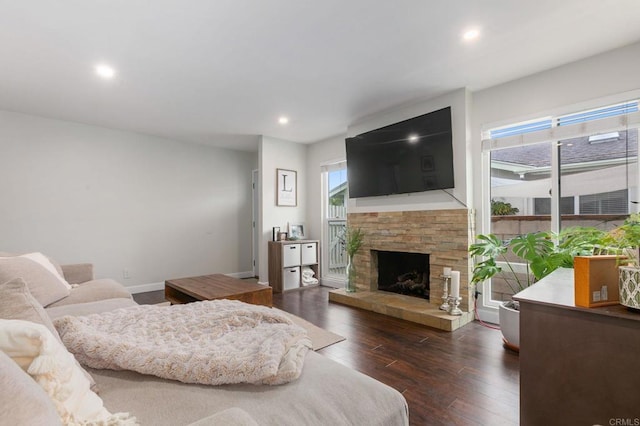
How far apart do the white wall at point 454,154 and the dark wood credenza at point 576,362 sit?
2.05 m

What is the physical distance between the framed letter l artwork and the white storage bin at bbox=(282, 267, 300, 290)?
110cm

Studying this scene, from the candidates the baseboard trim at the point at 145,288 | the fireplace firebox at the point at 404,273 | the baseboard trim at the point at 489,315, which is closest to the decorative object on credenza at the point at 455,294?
the baseboard trim at the point at 489,315

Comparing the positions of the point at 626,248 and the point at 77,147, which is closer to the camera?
the point at 626,248

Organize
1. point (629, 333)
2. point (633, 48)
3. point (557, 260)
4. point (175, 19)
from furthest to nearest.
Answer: point (633, 48), point (557, 260), point (175, 19), point (629, 333)

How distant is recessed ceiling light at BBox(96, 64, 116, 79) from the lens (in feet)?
8.64

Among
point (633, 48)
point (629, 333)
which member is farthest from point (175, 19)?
point (633, 48)

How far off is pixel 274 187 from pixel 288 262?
48.9 inches

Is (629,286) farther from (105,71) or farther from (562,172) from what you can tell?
(105,71)

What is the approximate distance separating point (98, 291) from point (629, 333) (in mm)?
3120

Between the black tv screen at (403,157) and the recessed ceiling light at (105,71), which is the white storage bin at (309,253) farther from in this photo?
the recessed ceiling light at (105,71)

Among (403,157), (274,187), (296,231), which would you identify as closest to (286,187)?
(274,187)

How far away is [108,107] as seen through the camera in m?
3.56

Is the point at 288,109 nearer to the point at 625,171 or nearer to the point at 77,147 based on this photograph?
the point at 77,147

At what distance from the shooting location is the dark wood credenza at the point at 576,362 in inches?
41.2
